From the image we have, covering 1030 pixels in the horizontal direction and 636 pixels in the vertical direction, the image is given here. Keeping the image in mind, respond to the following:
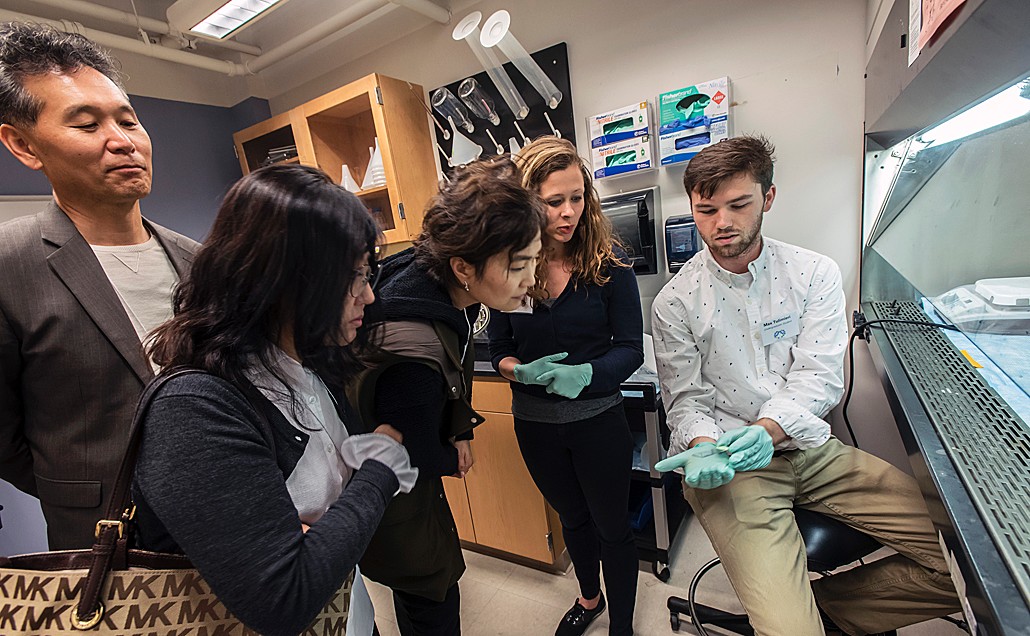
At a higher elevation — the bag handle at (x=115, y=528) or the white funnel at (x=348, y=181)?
the white funnel at (x=348, y=181)

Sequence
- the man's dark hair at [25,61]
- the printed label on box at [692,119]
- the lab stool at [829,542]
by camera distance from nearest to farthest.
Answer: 1. the man's dark hair at [25,61]
2. the lab stool at [829,542]
3. the printed label on box at [692,119]

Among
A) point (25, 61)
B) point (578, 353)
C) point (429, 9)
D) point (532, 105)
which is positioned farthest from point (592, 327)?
point (429, 9)

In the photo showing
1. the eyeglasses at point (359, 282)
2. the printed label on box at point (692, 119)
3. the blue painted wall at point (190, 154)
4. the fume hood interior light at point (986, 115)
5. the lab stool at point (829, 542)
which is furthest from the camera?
the blue painted wall at point (190, 154)

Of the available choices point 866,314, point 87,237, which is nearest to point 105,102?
point 87,237

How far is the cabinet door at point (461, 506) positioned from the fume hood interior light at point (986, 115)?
2014 mm

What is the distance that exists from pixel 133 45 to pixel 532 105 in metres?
2.02

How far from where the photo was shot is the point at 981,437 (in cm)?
82

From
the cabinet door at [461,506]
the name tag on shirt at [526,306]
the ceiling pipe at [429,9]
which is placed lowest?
the cabinet door at [461,506]

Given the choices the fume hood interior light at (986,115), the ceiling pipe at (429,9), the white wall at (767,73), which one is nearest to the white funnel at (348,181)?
the ceiling pipe at (429,9)

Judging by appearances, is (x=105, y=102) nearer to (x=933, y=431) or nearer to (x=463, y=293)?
(x=463, y=293)

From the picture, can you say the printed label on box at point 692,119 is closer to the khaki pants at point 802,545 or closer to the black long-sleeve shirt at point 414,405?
the khaki pants at point 802,545

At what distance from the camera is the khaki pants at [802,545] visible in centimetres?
104

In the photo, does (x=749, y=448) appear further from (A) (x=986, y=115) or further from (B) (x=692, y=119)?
(B) (x=692, y=119)

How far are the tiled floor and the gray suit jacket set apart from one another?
1.30 meters
